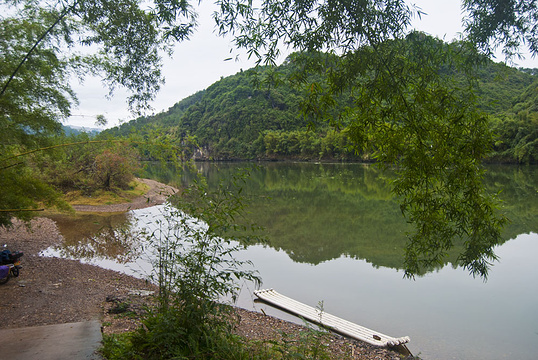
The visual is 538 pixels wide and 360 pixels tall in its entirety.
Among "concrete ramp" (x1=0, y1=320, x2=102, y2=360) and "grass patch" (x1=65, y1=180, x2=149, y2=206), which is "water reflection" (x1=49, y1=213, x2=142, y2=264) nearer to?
"grass patch" (x1=65, y1=180, x2=149, y2=206)

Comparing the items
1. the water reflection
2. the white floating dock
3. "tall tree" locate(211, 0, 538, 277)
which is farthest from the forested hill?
"tall tree" locate(211, 0, 538, 277)

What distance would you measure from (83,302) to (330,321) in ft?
12.8

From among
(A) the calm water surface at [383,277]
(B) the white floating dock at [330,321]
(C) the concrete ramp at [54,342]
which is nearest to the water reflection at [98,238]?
(A) the calm water surface at [383,277]

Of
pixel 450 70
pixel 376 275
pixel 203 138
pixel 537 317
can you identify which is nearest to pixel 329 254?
pixel 376 275

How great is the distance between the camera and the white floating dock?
16.1ft

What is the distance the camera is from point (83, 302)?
571 centimetres

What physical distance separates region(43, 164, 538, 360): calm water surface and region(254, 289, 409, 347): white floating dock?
195 mm

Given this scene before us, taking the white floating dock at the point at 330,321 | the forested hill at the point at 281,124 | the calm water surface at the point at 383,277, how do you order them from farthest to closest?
the forested hill at the point at 281,124, the calm water surface at the point at 383,277, the white floating dock at the point at 330,321

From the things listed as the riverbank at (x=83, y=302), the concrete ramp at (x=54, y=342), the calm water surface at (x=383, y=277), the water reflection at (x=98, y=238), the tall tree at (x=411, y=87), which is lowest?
the water reflection at (x=98, y=238)

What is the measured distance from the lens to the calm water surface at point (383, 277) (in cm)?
529

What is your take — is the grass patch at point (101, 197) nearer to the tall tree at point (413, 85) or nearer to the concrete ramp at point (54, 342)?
the concrete ramp at point (54, 342)

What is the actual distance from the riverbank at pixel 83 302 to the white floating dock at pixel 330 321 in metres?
0.19

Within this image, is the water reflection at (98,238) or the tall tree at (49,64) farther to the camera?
the water reflection at (98,238)

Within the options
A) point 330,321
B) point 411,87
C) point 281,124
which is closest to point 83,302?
point 330,321
